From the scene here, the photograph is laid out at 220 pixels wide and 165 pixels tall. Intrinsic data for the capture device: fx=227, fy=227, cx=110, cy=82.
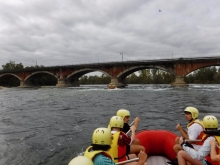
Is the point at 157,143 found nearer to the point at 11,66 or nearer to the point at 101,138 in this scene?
the point at 101,138

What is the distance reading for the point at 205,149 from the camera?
4.04 m

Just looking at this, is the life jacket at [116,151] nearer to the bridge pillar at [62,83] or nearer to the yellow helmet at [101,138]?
the yellow helmet at [101,138]

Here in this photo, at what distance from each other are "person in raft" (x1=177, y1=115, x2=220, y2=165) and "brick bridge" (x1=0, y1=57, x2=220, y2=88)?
4364cm

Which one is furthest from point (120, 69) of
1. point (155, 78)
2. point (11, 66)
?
point (11, 66)

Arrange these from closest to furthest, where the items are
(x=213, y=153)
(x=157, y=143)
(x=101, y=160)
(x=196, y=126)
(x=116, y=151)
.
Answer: (x=101, y=160) → (x=213, y=153) → (x=116, y=151) → (x=196, y=126) → (x=157, y=143)

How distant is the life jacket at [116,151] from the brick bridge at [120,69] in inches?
1725

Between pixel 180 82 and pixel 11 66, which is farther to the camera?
pixel 11 66

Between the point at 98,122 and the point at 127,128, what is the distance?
6.80 metres

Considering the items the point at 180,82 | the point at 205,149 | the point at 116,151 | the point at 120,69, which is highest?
the point at 120,69

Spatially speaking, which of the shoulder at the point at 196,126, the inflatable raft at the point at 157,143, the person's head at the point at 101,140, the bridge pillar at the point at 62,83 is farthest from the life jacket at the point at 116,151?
the bridge pillar at the point at 62,83

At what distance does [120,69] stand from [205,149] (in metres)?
55.7

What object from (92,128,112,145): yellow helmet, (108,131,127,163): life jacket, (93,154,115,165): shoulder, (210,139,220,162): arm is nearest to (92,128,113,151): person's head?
(92,128,112,145): yellow helmet

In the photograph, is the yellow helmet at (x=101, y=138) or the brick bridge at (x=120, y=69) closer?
the yellow helmet at (x=101, y=138)

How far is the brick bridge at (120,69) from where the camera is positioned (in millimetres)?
50312
